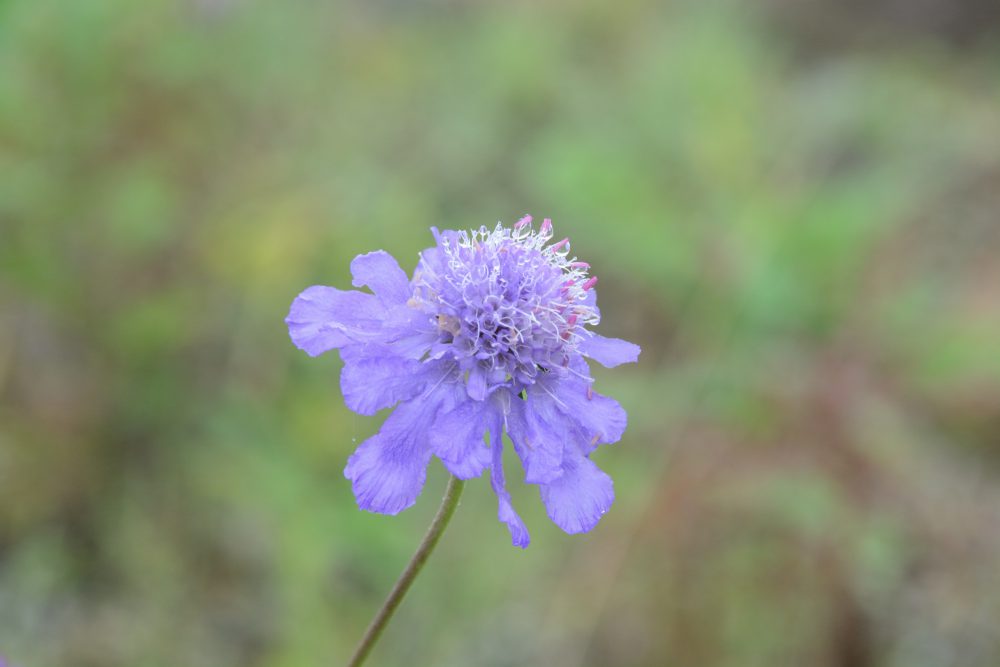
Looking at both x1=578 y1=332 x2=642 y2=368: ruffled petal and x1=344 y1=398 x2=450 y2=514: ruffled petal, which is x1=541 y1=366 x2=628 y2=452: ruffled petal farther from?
x1=344 y1=398 x2=450 y2=514: ruffled petal

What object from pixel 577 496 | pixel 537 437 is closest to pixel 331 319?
pixel 537 437

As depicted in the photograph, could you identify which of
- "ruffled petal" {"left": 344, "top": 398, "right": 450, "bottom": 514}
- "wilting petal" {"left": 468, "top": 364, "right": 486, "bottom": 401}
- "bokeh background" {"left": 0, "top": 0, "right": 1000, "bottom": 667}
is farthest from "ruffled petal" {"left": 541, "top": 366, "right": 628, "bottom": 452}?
"bokeh background" {"left": 0, "top": 0, "right": 1000, "bottom": 667}

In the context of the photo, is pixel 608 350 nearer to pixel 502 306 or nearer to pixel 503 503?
pixel 502 306

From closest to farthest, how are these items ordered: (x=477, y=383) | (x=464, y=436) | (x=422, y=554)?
(x=422, y=554) < (x=464, y=436) < (x=477, y=383)

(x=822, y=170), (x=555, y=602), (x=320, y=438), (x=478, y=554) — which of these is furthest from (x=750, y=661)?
(x=822, y=170)

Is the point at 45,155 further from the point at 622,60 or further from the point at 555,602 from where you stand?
the point at 622,60
